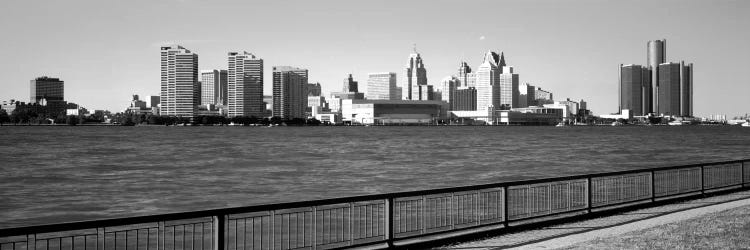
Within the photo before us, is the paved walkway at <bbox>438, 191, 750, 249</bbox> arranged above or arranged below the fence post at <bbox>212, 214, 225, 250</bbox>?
below

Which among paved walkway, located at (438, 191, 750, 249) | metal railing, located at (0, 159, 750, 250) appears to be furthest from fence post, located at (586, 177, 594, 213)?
paved walkway, located at (438, 191, 750, 249)

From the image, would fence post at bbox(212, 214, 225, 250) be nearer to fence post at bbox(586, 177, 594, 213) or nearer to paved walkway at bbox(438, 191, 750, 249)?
paved walkway at bbox(438, 191, 750, 249)

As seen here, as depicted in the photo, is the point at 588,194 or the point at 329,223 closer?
the point at 588,194

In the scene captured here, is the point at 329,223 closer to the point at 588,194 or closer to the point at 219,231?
the point at 588,194

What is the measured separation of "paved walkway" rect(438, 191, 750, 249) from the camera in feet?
46.3

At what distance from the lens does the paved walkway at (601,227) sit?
14122 millimetres

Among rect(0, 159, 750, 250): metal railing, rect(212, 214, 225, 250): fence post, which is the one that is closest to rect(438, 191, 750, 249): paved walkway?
rect(0, 159, 750, 250): metal railing

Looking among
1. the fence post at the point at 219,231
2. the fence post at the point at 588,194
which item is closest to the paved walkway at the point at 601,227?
the fence post at the point at 588,194

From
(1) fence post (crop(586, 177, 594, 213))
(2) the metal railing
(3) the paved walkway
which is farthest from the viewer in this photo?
(1) fence post (crop(586, 177, 594, 213))

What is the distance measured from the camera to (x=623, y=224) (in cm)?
1642

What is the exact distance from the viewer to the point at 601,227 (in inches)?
634

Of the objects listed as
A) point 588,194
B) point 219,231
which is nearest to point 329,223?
point 588,194

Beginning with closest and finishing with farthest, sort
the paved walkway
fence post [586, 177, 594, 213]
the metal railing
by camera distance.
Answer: the metal railing
the paved walkway
fence post [586, 177, 594, 213]

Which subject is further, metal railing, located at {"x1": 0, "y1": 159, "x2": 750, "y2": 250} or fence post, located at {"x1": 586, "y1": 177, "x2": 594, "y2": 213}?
fence post, located at {"x1": 586, "y1": 177, "x2": 594, "y2": 213}
